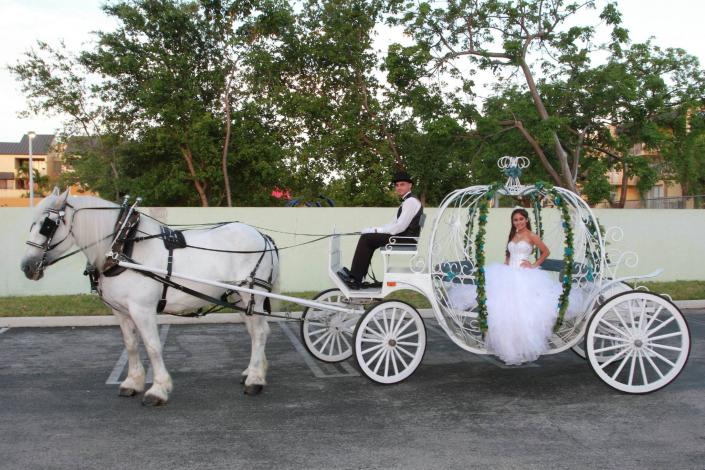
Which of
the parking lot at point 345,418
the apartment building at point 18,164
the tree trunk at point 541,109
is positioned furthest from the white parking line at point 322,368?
the apartment building at point 18,164

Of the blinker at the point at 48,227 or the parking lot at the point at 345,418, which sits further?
the blinker at the point at 48,227

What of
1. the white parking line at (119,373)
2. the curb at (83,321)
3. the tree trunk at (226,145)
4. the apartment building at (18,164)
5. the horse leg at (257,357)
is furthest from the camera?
the apartment building at (18,164)

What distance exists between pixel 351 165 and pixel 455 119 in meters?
3.91

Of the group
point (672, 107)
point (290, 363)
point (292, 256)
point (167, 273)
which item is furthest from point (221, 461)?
point (672, 107)

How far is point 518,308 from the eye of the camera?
588 cm

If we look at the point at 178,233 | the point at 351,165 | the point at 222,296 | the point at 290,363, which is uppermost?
the point at 351,165

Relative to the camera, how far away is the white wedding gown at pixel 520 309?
19.0ft

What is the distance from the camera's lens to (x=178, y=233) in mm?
5992

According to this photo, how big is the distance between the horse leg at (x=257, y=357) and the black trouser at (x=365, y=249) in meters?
1.10

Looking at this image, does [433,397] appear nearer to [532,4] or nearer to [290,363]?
[290,363]

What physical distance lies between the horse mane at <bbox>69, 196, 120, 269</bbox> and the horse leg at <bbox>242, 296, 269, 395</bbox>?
147 cm

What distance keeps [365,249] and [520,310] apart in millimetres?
1788

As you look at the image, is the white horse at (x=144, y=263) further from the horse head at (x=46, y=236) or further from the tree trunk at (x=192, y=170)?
the tree trunk at (x=192, y=170)

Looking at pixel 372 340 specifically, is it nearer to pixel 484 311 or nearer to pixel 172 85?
pixel 484 311
